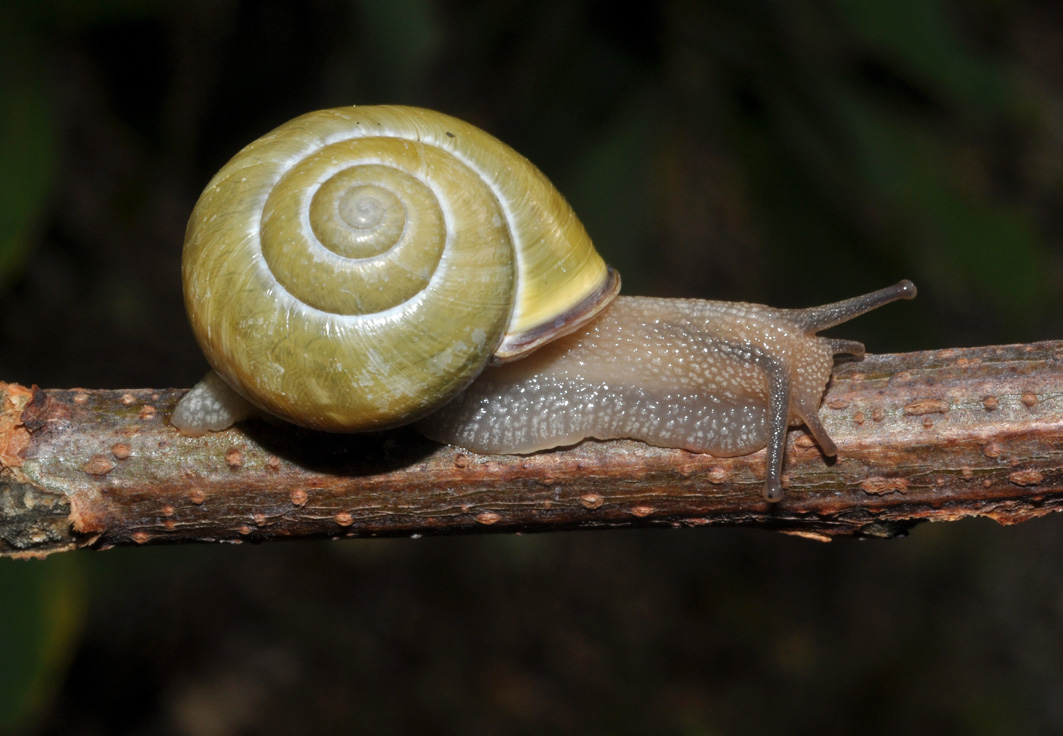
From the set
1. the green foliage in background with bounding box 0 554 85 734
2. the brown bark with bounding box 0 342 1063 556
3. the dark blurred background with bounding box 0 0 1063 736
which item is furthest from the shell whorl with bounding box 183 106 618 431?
the green foliage in background with bounding box 0 554 85 734

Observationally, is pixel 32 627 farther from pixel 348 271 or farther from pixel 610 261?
pixel 610 261

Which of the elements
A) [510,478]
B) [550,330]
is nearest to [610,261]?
[550,330]

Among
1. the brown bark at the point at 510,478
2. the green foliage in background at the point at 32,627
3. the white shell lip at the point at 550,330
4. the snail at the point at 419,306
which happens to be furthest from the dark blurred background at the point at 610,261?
the white shell lip at the point at 550,330

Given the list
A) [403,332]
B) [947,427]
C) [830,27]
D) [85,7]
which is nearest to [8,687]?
[403,332]

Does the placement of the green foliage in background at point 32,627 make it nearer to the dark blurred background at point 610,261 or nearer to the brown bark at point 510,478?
the dark blurred background at point 610,261

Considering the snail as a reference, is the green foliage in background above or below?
below

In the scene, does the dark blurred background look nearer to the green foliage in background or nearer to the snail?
the green foliage in background
